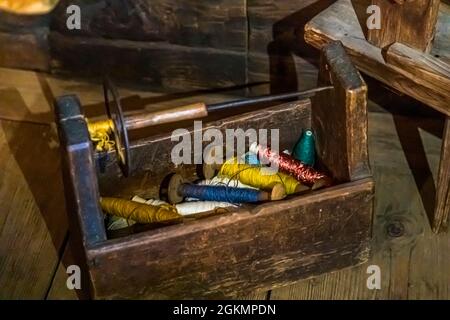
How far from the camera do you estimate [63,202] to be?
6.44 feet

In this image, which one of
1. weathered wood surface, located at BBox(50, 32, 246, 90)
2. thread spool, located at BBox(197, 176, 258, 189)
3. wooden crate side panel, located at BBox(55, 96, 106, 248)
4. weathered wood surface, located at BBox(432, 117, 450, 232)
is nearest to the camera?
wooden crate side panel, located at BBox(55, 96, 106, 248)

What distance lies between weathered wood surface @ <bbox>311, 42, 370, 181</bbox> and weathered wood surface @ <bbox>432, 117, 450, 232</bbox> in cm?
17

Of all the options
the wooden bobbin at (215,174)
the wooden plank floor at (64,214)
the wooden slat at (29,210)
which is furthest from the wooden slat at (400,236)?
the wooden slat at (29,210)

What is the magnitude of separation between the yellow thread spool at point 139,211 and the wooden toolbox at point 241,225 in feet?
0.22

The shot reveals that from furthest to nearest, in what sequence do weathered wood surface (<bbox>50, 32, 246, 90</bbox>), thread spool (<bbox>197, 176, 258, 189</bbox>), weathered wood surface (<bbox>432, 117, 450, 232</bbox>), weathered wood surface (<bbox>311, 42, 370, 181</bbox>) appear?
weathered wood surface (<bbox>50, 32, 246, 90</bbox>) → thread spool (<bbox>197, 176, 258, 189</bbox>) → weathered wood surface (<bbox>432, 117, 450, 232</bbox>) → weathered wood surface (<bbox>311, 42, 370, 181</bbox>)

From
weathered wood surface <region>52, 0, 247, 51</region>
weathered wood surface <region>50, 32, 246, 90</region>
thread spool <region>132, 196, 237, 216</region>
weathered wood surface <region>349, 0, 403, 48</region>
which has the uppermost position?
weathered wood surface <region>349, 0, 403, 48</region>

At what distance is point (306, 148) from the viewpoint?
181cm

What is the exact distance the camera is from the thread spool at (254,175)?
1.76 m

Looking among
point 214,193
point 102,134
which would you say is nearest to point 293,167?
point 214,193

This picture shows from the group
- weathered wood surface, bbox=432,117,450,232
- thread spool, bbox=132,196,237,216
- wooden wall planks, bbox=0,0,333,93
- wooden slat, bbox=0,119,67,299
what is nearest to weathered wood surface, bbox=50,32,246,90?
wooden wall planks, bbox=0,0,333,93

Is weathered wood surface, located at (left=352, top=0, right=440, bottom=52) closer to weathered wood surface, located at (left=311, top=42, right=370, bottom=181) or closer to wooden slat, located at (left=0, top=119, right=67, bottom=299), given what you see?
weathered wood surface, located at (left=311, top=42, right=370, bottom=181)

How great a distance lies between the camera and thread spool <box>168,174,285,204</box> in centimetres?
172

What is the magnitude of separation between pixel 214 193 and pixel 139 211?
155 mm

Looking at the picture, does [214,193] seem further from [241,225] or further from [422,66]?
[422,66]
